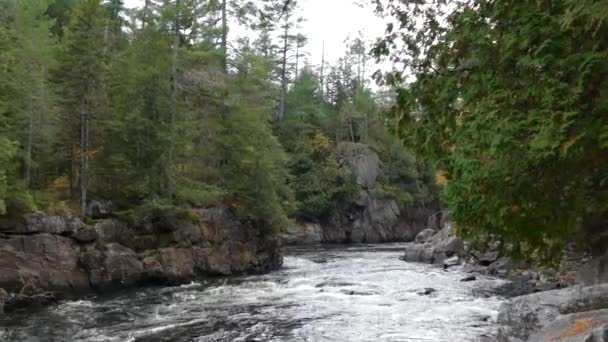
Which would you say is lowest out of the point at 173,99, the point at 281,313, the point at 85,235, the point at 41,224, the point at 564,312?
Result: the point at 281,313

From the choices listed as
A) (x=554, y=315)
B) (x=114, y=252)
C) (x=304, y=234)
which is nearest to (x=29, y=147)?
(x=114, y=252)

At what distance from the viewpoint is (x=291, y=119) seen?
56562 millimetres

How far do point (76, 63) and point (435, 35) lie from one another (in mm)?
18698

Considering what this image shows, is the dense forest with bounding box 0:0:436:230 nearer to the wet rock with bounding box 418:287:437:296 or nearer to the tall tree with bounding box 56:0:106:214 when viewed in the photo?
the tall tree with bounding box 56:0:106:214

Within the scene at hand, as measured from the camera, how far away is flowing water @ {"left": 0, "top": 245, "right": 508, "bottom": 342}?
42.7ft

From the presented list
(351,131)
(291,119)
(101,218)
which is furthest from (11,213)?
(351,131)

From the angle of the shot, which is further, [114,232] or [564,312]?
[114,232]

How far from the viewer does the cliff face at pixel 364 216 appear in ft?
173

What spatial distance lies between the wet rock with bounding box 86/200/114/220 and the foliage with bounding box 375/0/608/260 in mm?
17356

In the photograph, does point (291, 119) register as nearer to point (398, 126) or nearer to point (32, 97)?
point (32, 97)

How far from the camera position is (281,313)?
52.0 ft

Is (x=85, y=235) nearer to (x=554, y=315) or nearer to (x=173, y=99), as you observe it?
(x=173, y=99)

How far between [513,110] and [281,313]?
38.1 feet

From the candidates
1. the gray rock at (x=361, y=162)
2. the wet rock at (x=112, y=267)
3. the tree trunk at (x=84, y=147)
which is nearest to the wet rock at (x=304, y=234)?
the gray rock at (x=361, y=162)
